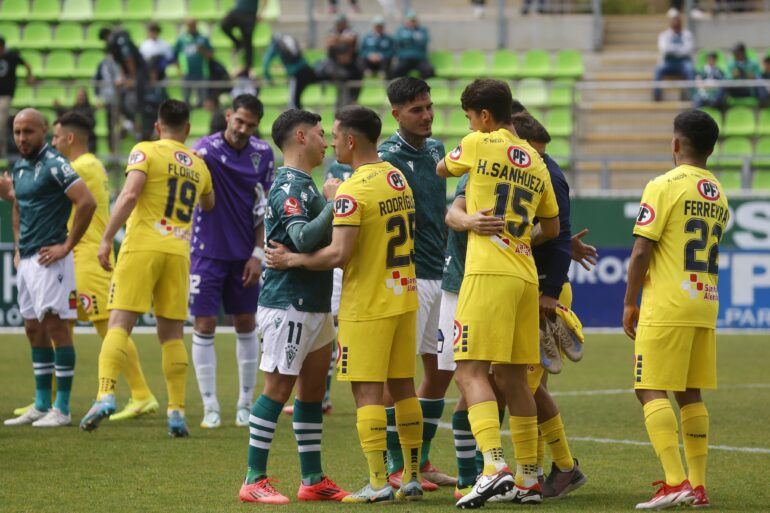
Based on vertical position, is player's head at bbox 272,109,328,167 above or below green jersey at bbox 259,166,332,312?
above

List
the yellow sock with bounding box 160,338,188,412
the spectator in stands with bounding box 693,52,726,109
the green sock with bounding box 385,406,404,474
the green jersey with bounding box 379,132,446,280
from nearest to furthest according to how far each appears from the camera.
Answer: the green sock with bounding box 385,406,404,474
the green jersey with bounding box 379,132,446,280
the yellow sock with bounding box 160,338,188,412
the spectator in stands with bounding box 693,52,726,109

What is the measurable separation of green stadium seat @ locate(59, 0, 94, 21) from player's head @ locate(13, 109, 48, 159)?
18387 mm

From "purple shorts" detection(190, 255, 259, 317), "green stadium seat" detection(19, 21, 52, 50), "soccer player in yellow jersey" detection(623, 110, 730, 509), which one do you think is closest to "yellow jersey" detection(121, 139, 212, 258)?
"purple shorts" detection(190, 255, 259, 317)

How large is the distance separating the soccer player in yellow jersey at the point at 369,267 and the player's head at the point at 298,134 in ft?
0.68

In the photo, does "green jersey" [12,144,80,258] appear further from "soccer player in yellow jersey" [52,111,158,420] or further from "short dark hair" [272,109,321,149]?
"short dark hair" [272,109,321,149]

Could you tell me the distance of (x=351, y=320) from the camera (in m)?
7.06

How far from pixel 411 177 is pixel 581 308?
38.3 ft

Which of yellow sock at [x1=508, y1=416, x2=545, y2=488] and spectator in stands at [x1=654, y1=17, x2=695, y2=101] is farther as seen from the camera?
spectator in stands at [x1=654, y1=17, x2=695, y2=101]

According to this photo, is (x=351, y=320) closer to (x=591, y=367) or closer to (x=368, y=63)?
(x=591, y=367)

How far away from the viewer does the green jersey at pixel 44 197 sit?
33.3 ft

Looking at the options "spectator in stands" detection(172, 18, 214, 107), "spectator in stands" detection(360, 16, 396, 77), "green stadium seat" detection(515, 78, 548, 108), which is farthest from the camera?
"spectator in stands" detection(360, 16, 396, 77)

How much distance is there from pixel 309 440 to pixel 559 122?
16344 mm

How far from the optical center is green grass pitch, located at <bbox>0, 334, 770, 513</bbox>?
7.23m

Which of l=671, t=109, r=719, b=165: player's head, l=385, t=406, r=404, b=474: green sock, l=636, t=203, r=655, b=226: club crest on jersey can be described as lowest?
l=385, t=406, r=404, b=474: green sock
